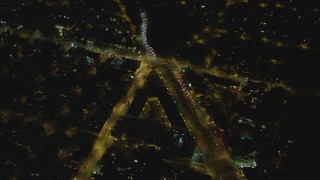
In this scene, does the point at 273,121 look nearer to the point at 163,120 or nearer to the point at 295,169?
the point at 295,169

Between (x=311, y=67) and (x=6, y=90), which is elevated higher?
(x=311, y=67)

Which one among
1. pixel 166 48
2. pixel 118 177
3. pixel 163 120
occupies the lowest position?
pixel 118 177

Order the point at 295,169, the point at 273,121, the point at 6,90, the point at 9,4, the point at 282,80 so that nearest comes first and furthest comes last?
1. the point at 295,169
2. the point at 273,121
3. the point at 282,80
4. the point at 6,90
5. the point at 9,4

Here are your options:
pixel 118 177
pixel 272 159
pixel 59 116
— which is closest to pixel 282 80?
pixel 272 159

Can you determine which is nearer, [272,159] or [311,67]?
[272,159]

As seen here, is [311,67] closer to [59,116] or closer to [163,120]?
[163,120]

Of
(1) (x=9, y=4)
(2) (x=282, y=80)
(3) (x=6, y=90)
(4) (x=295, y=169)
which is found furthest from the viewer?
(1) (x=9, y=4)
